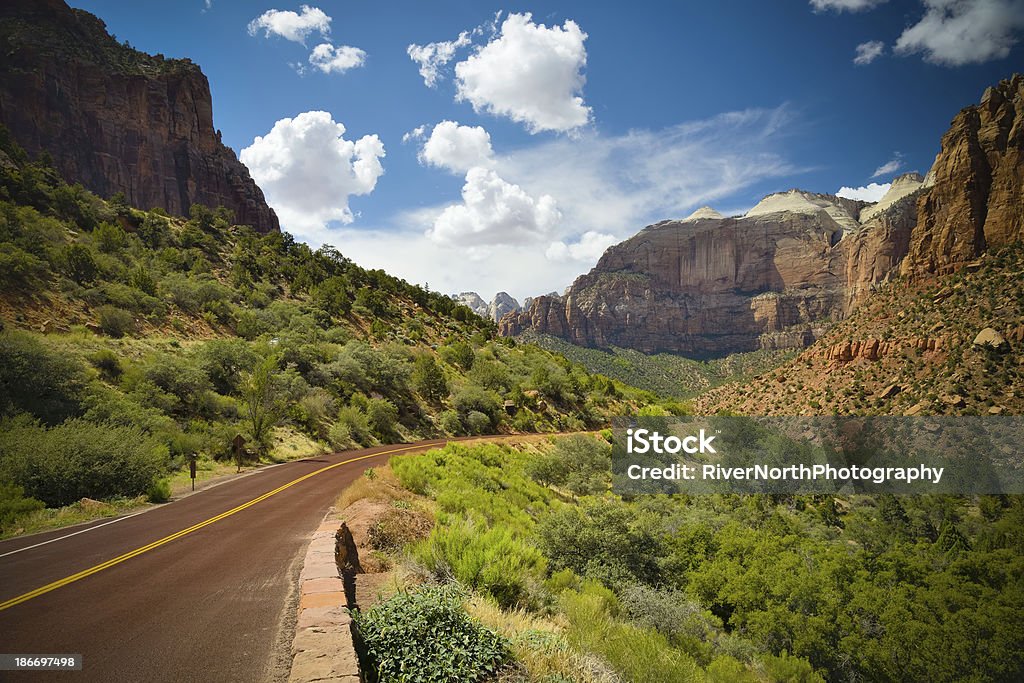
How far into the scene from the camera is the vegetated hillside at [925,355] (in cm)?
4515

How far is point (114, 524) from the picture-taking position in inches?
372

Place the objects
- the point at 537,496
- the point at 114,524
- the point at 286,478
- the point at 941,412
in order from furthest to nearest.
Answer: the point at 941,412, the point at 537,496, the point at 286,478, the point at 114,524

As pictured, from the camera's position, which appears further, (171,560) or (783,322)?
(783,322)

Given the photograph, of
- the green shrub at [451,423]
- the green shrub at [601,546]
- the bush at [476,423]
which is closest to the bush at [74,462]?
the green shrub at [601,546]

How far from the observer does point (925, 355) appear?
175ft

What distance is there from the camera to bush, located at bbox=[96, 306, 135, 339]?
85.7ft

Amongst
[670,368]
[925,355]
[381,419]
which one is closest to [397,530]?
[381,419]

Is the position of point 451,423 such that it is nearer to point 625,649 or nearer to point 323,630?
point 625,649

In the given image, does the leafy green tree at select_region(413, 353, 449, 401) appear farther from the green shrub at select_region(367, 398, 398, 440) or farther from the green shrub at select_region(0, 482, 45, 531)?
the green shrub at select_region(0, 482, 45, 531)

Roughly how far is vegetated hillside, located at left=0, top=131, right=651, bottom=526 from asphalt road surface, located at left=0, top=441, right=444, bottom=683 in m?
3.41

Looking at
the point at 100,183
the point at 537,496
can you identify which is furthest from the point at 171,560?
the point at 100,183

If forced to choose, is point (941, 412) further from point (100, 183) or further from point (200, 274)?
point (100, 183)

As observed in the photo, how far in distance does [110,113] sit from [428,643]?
113539mm

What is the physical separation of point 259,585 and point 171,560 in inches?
90.0
